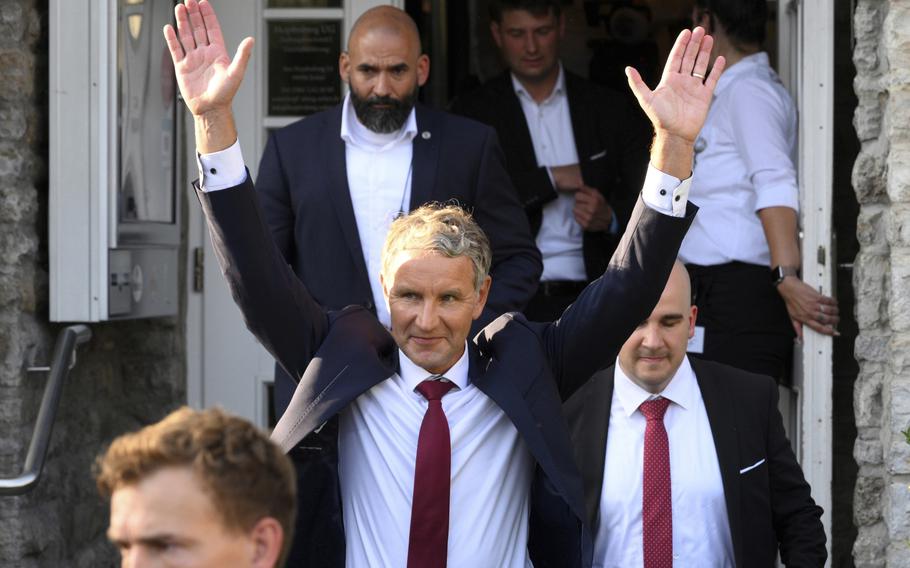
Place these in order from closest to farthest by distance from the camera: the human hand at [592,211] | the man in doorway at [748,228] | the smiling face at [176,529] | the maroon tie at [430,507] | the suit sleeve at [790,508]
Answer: the smiling face at [176,529]
the maroon tie at [430,507]
the suit sleeve at [790,508]
the man in doorway at [748,228]
the human hand at [592,211]

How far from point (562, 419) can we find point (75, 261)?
225 cm

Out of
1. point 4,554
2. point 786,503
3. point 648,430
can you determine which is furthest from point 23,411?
point 786,503

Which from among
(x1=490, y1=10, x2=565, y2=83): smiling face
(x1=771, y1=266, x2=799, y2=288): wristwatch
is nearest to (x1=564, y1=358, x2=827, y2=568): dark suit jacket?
(x1=771, y1=266, x2=799, y2=288): wristwatch

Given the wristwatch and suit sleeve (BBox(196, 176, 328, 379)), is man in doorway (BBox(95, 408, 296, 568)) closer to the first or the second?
suit sleeve (BBox(196, 176, 328, 379))

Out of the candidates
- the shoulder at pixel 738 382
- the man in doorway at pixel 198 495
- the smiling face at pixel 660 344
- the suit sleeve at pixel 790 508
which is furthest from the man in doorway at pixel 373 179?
the man in doorway at pixel 198 495

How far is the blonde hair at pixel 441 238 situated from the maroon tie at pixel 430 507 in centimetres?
38

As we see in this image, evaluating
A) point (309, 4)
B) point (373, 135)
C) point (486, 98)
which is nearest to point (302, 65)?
point (309, 4)

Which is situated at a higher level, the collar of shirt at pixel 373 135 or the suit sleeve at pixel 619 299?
the collar of shirt at pixel 373 135

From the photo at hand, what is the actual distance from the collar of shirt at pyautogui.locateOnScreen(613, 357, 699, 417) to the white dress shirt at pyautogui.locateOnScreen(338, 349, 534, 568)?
0.83m

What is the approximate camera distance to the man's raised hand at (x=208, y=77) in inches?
126

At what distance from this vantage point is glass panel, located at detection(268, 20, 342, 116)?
19.5 feet

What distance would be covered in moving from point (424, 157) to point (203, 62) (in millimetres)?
1725

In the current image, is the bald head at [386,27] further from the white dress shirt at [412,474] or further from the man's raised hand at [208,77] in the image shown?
the white dress shirt at [412,474]

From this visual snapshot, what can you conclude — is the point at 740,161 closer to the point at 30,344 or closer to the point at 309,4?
the point at 309,4
